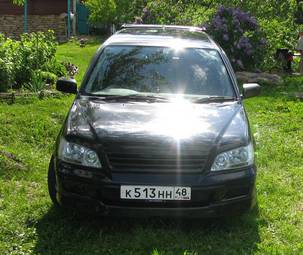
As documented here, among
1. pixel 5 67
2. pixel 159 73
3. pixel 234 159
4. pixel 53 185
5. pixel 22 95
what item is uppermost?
pixel 159 73

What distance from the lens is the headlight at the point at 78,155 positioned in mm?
4406

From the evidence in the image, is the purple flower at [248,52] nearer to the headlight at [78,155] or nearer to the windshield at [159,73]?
the windshield at [159,73]

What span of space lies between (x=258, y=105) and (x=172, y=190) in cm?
655

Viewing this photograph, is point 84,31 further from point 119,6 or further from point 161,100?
point 161,100

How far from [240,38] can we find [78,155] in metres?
10.5

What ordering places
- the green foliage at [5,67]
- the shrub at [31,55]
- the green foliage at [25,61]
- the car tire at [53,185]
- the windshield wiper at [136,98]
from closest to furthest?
the car tire at [53,185] → the windshield wiper at [136,98] → the green foliage at [5,67] → the green foliage at [25,61] → the shrub at [31,55]

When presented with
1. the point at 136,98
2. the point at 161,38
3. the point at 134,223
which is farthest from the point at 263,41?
the point at 134,223

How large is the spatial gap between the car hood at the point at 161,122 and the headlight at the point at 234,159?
0.07 metres

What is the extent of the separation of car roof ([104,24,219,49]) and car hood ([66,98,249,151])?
1.04m

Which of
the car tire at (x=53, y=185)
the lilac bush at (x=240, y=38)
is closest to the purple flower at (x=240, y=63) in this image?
the lilac bush at (x=240, y=38)

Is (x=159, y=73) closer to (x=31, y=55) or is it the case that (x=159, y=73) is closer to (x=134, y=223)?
(x=134, y=223)

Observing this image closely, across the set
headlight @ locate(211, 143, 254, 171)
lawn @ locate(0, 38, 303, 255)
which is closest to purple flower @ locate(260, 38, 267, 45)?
lawn @ locate(0, 38, 303, 255)

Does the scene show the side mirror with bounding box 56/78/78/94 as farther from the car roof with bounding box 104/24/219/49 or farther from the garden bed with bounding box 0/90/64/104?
the garden bed with bounding box 0/90/64/104

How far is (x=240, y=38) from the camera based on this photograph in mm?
14211
